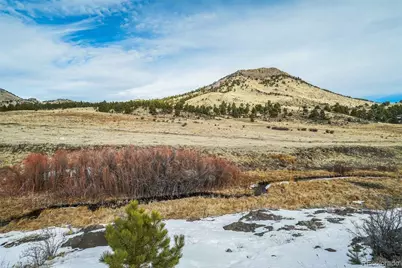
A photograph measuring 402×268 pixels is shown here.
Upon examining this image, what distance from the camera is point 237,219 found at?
1078cm

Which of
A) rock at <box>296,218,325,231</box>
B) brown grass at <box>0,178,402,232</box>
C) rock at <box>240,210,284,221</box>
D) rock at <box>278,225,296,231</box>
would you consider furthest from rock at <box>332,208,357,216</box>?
rock at <box>278,225,296,231</box>

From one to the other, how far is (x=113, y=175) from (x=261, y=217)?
7969mm

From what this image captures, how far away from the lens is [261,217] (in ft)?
35.0

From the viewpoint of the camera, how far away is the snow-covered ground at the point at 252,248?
7.08m

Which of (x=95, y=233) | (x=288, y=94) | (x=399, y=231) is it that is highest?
(x=288, y=94)

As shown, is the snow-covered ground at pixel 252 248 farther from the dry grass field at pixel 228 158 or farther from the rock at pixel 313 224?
the dry grass field at pixel 228 158

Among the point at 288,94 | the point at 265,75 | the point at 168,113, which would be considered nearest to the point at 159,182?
the point at 168,113

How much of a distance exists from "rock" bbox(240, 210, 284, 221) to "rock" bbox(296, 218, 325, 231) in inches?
35.7

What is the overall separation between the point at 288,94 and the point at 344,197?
80901 mm

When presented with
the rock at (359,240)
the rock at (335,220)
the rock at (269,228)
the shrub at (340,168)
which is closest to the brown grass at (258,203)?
the rock at (335,220)

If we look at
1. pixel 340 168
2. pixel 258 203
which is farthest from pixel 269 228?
pixel 340 168

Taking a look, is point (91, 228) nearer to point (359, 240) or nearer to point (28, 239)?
point (28, 239)

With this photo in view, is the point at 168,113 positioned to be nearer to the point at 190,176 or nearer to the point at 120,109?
the point at 120,109

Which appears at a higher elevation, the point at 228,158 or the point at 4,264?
the point at 228,158
